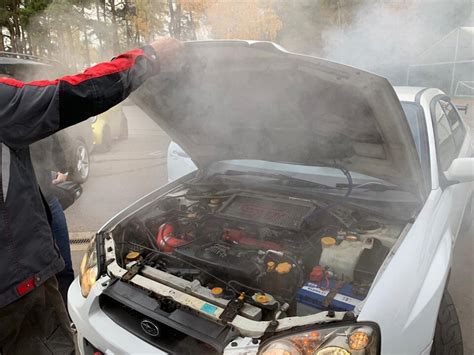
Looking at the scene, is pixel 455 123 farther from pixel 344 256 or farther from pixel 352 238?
pixel 344 256

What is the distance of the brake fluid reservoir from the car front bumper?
0.77 metres

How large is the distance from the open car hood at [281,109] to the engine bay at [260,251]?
284 millimetres

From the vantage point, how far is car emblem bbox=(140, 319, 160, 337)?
4.65 feet

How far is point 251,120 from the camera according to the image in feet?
6.74

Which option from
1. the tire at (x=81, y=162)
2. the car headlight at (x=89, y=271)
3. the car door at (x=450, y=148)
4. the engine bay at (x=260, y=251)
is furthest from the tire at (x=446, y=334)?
the tire at (x=81, y=162)

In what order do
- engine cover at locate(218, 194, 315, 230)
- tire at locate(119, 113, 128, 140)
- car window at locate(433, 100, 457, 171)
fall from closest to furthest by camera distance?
engine cover at locate(218, 194, 315, 230), car window at locate(433, 100, 457, 171), tire at locate(119, 113, 128, 140)

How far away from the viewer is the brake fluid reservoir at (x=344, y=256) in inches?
61.9

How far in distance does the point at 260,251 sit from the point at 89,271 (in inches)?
31.1

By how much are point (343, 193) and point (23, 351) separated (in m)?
1.70

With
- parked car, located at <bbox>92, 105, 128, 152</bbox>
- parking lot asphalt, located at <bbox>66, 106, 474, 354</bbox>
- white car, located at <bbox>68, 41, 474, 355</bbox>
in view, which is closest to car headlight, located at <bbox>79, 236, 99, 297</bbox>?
white car, located at <bbox>68, 41, 474, 355</bbox>

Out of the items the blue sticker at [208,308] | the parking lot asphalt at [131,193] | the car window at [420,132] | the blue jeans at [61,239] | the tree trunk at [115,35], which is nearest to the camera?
the blue sticker at [208,308]

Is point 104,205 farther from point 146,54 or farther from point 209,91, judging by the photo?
point 146,54

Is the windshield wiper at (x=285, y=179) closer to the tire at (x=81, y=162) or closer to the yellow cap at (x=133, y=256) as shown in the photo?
the yellow cap at (x=133, y=256)

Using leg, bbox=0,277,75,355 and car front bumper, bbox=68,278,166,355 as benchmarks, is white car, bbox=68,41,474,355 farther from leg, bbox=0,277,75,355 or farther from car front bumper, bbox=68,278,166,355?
leg, bbox=0,277,75,355
